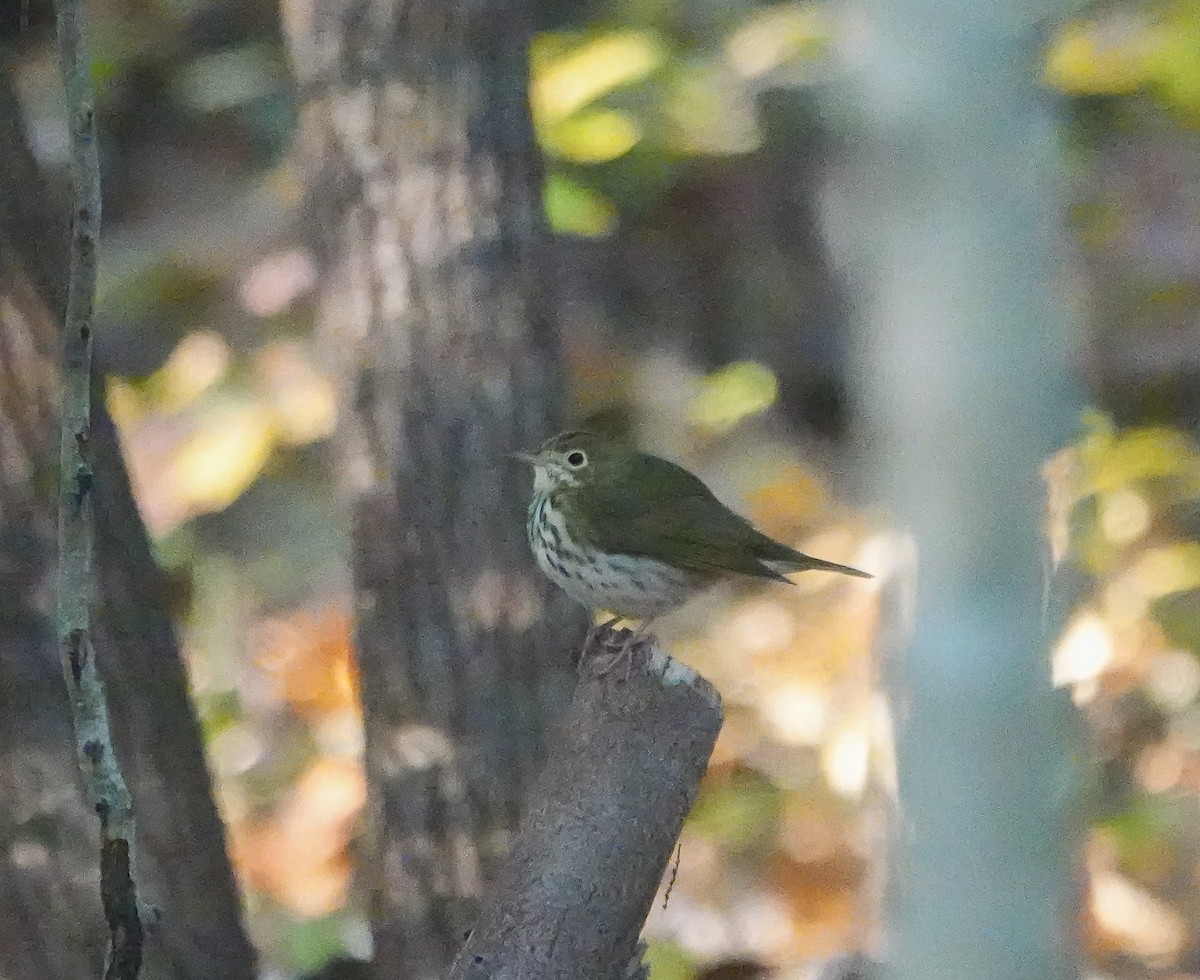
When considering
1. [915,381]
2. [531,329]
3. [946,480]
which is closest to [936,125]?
[915,381]

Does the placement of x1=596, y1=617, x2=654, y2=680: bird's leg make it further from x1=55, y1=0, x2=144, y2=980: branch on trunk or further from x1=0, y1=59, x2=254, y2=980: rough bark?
x1=0, y1=59, x2=254, y2=980: rough bark

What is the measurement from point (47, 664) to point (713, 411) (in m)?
3.69

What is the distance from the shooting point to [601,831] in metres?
2.04

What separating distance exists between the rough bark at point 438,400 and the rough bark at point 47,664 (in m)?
0.46

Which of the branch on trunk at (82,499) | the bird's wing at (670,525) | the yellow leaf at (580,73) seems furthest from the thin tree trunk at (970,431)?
the yellow leaf at (580,73)

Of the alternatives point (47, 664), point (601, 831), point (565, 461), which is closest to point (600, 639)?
point (565, 461)

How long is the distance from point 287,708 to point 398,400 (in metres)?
2.49

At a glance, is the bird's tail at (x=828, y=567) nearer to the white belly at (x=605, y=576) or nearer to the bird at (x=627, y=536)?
the bird at (x=627, y=536)

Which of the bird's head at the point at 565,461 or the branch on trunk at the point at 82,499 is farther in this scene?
the bird's head at the point at 565,461

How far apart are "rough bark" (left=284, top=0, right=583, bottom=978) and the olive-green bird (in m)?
0.13

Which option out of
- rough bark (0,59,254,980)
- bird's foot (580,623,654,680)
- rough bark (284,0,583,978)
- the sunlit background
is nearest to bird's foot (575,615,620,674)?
bird's foot (580,623,654,680)

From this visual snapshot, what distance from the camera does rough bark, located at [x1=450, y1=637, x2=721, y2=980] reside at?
6.35 ft

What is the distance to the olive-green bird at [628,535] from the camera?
9.71 ft

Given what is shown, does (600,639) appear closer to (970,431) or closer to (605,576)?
(605,576)
